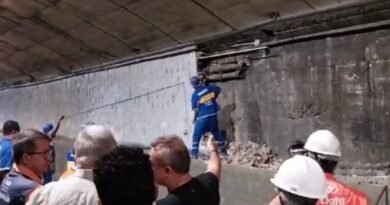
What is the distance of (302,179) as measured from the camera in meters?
2.43

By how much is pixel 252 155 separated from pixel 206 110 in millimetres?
1212

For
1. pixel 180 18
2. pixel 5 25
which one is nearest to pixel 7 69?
pixel 5 25

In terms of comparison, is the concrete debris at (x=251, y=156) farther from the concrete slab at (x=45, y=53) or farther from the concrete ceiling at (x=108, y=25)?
the concrete slab at (x=45, y=53)

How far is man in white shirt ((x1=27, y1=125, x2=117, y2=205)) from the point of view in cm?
255

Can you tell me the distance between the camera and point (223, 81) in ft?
31.6

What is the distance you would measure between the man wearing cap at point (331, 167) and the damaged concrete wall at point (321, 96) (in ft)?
11.1

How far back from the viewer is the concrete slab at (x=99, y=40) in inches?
469

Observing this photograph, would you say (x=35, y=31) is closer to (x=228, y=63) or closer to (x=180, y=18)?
(x=180, y=18)

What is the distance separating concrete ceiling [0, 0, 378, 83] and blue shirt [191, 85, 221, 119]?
980mm

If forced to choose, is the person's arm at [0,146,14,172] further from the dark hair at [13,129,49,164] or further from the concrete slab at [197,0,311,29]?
the concrete slab at [197,0,311,29]

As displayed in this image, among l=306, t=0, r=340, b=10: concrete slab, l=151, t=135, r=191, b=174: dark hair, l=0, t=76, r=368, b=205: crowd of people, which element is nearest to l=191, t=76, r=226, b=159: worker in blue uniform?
l=306, t=0, r=340, b=10: concrete slab

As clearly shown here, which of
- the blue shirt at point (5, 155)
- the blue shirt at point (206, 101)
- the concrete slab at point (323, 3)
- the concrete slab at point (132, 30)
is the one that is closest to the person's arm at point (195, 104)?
the blue shirt at point (206, 101)

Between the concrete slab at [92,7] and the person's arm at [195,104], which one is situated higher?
the concrete slab at [92,7]

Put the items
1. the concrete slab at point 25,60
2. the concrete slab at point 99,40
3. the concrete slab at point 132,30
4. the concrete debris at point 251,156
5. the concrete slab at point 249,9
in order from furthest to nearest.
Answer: the concrete slab at point 25,60 < the concrete slab at point 99,40 < the concrete slab at point 132,30 < the concrete debris at point 251,156 < the concrete slab at point 249,9
